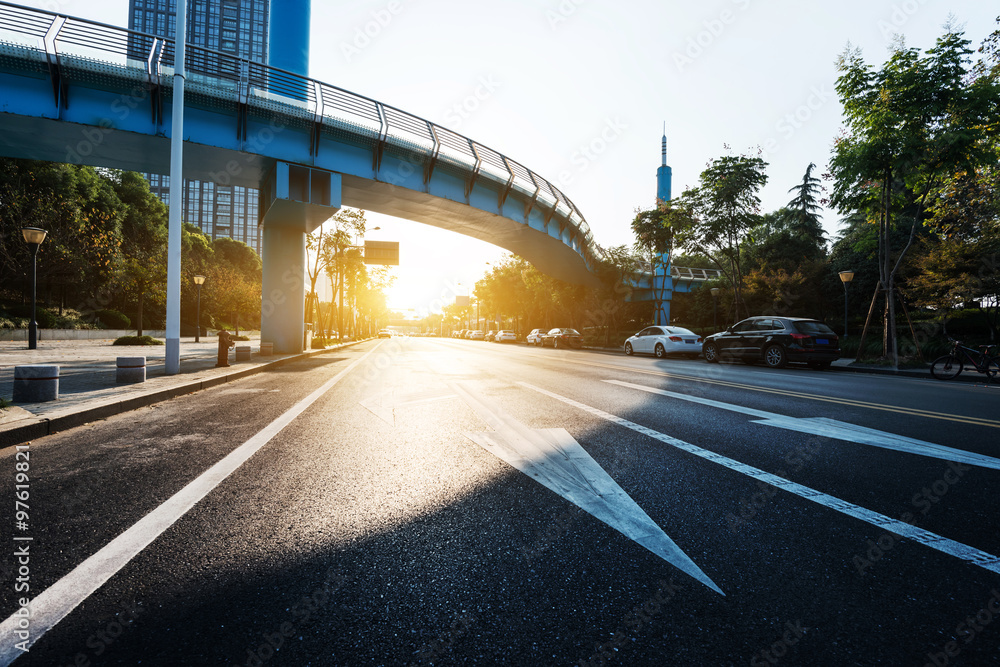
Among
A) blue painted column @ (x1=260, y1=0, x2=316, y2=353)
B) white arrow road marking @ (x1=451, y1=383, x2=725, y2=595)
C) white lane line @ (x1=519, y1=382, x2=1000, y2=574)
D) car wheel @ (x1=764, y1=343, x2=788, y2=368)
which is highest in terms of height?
blue painted column @ (x1=260, y1=0, x2=316, y2=353)

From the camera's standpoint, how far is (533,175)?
22172mm

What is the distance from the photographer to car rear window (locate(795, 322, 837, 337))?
15570 mm

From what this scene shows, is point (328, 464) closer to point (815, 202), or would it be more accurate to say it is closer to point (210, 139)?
point (210, 139)

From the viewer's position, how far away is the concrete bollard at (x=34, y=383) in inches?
236

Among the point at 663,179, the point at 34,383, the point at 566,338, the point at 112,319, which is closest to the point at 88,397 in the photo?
the point at 34,383

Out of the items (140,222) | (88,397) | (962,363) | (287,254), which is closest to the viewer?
(88,397)

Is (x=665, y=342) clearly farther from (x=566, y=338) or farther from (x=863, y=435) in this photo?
(x=863, y=435)

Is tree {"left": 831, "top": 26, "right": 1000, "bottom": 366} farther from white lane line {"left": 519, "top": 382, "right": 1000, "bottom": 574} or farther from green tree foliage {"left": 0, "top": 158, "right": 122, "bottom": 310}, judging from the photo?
green tree foliage {"left": 0, "top": 158, "right": 122, "bottom": 310}

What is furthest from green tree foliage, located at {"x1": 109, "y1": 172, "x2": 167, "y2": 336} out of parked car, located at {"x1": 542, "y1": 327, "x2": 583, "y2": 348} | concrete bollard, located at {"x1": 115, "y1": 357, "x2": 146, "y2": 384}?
concrete bollard, located at {"x1": 115, "y1": 357, "x2": 146, "y2": 384}

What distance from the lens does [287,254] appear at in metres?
19.1

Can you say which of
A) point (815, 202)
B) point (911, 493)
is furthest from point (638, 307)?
point (911, 493)

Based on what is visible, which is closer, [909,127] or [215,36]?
[909,127]

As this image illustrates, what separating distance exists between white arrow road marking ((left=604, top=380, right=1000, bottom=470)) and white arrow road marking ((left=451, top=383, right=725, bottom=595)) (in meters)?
2.66

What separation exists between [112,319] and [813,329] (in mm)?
44242
